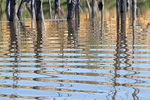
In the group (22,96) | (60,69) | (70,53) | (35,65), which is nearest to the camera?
(22,96)

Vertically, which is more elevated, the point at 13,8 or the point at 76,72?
the point at 13,8

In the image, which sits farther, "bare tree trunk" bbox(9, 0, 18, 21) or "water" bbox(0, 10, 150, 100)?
"bare tree trunk" bbox(9, 0, 18, 21)

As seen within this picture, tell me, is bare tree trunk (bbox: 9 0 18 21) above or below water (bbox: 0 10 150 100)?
above

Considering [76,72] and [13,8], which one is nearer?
[76,72]

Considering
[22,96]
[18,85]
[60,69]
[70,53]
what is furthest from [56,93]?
[70,53]

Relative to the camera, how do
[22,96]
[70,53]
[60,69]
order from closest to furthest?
1. [22,96]
2. [60,69]
3. [70,53]

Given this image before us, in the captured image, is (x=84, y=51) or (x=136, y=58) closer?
(x=136, y=58)

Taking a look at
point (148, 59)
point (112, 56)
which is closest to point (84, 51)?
point (112, 56)

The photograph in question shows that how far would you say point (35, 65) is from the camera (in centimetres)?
714

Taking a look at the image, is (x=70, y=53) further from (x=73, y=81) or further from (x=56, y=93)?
(x=56, y=93)

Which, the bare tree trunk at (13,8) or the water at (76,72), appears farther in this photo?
the bare tree trunk at (13,8)

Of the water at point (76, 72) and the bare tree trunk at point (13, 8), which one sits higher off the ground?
the bare tree trunk at point (13, 8)

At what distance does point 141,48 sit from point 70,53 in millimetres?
1699

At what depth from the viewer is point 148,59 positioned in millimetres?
7469
